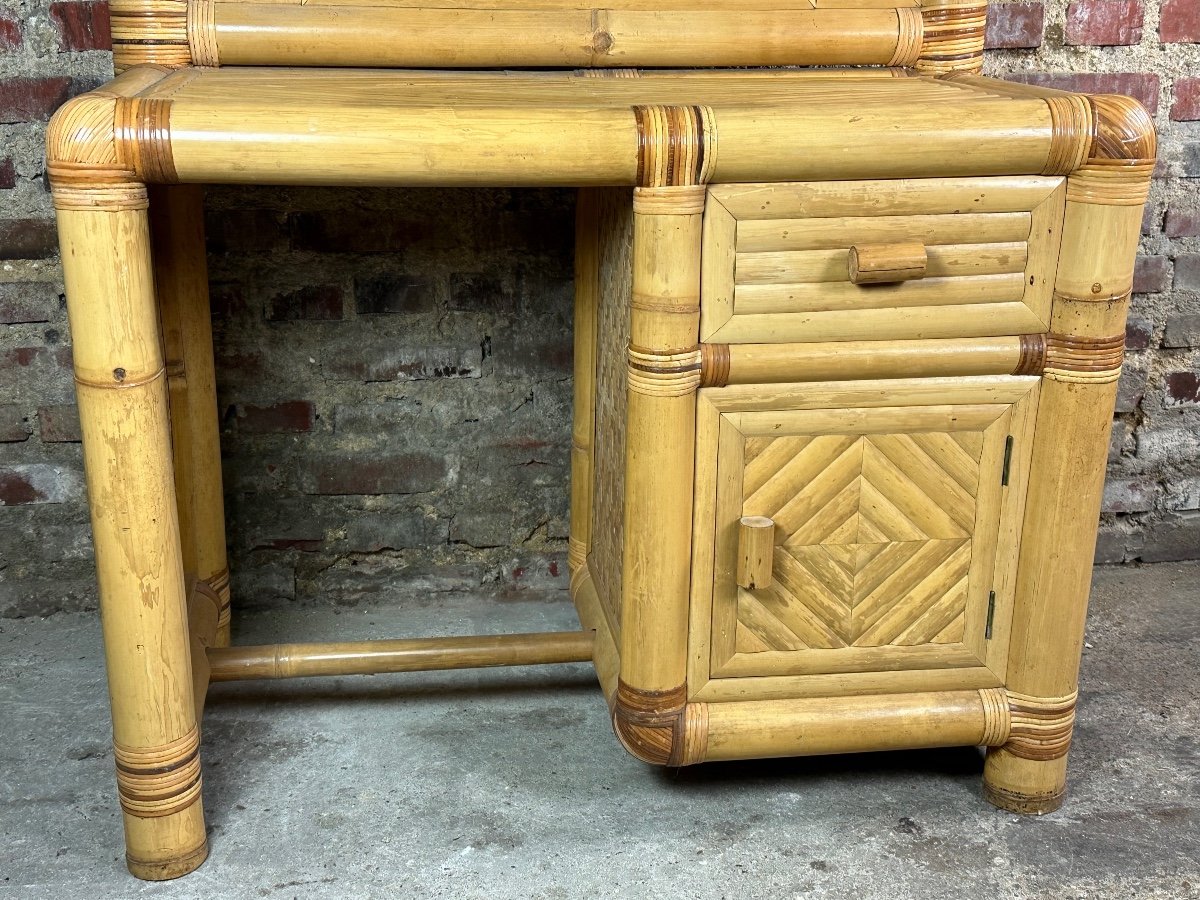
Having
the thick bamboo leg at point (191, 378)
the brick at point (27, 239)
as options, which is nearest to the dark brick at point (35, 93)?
the brick at point (27, 239)

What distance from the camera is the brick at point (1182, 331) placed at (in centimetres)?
201

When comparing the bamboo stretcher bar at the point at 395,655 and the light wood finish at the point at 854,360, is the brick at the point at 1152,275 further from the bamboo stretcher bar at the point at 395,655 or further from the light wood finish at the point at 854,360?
the bamboo stretcher bar at the point at 395,655

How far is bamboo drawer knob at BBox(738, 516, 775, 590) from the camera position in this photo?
133cm

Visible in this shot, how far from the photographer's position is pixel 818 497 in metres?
1.37

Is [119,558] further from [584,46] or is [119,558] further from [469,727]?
[584,46]

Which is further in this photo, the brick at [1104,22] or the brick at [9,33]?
the brick at [1104,22]

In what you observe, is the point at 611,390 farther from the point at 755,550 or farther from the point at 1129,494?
the point at 1129,494

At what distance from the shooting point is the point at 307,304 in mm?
1812

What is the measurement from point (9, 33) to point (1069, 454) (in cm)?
141

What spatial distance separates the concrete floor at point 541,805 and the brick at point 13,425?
294 millimetres

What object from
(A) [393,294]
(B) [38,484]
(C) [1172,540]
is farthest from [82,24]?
(C) [1172,540]

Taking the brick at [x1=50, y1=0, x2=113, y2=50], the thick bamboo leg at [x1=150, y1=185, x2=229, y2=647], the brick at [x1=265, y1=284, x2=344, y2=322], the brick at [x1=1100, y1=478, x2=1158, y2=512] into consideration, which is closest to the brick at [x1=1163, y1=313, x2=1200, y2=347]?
the brick at [x1=1100, y1=478, x2=1158, y2=512]

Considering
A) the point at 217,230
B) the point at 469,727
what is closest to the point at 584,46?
the point at 217,230

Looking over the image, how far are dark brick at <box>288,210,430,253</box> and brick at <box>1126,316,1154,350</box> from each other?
110 cm
